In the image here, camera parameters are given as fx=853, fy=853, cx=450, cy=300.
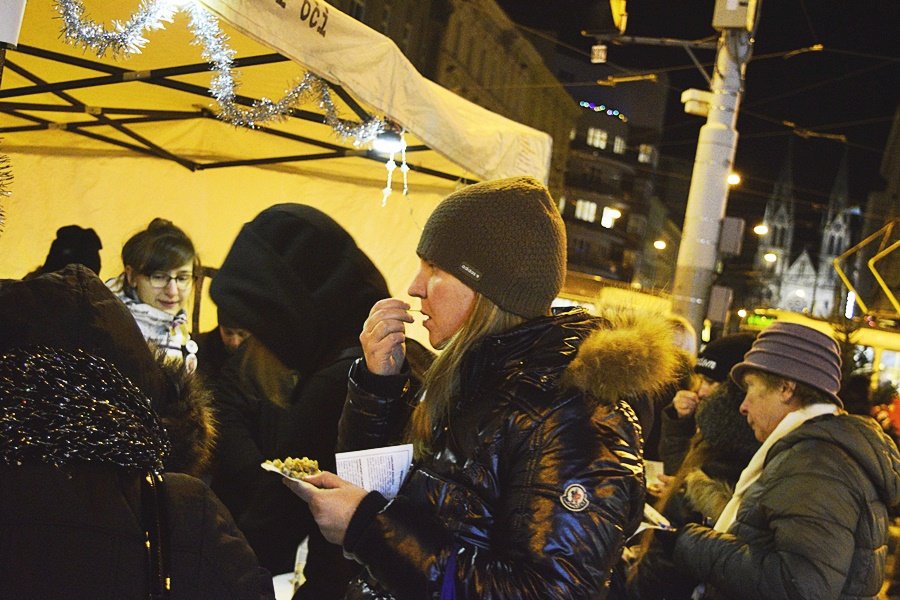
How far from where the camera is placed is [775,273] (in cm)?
12369

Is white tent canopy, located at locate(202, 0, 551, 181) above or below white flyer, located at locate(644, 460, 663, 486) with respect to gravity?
above

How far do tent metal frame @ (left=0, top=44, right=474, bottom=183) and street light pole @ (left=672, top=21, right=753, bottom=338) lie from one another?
11.1 feet

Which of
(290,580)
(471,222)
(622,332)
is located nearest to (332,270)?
(471,222)

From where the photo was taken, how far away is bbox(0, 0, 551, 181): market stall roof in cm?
368

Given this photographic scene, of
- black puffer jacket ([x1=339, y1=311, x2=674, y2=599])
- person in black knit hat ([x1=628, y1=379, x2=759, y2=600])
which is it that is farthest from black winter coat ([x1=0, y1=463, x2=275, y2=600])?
person in black knit hat ([x1=628, y1=379, x2=759, y2=600])

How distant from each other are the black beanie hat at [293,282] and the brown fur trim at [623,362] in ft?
3.96

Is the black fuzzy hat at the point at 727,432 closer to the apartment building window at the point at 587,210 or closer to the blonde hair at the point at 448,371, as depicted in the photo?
the blonde hair at the point at 448,371

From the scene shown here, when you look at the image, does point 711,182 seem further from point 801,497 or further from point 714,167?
point 801,497

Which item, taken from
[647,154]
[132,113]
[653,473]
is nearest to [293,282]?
[653,473]

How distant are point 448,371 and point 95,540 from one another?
109cm

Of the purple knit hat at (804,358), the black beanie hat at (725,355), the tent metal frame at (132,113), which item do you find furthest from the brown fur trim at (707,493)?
the tent metal frame at (132,113)

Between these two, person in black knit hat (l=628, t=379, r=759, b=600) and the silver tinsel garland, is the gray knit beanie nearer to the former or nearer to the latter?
the silver tinsel garland

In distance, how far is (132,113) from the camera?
19.4ft

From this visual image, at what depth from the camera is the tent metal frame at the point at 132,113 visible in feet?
15.1
